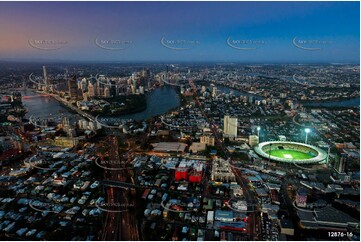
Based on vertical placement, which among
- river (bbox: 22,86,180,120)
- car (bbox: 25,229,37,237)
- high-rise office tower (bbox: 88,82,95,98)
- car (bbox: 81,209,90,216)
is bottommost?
car (bbox: 25,229,37,237)

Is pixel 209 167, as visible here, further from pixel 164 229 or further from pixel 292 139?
pixel 292 139

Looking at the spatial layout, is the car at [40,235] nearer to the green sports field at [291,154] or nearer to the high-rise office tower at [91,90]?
the green sports field at [291,154]

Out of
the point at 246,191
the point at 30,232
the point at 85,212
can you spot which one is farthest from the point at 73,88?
the point at 246,191

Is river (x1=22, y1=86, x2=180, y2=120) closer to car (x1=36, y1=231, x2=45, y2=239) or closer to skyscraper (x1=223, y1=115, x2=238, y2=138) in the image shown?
skyscraper (x1=223, y1=115, x2=238, y2=138)

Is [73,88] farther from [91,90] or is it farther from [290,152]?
[290,152]

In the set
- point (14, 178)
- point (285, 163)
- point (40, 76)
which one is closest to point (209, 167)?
point (285, 163)

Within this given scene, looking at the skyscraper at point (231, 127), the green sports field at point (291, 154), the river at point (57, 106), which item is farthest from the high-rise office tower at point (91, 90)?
the green sports field at point (291, 154)

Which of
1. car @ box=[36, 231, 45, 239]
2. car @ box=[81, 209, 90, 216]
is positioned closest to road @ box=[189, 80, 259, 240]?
car @ box=[81, 209, 90, 216]
